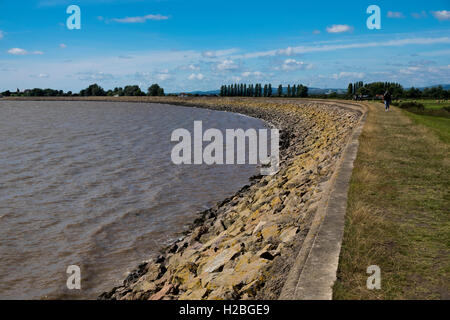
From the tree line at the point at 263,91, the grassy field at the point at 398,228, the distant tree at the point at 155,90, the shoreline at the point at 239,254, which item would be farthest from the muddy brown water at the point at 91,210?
the distant tree at the point at 155,90

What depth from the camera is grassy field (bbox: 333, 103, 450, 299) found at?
359cm

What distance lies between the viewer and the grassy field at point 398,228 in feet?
11.8

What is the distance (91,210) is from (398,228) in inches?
389

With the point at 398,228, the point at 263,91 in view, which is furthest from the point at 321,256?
the point at 263,91

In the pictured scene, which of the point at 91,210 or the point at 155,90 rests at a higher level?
the point at 155,90

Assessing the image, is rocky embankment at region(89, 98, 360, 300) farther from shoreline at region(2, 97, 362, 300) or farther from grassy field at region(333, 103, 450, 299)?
grassy field at region(333, 103, 450, 299)

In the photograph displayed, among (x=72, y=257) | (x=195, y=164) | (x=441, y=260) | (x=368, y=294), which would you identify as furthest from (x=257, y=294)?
(x=195, y=164)

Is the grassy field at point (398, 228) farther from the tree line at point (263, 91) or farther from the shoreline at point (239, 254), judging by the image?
the tree line at point (263, 91)

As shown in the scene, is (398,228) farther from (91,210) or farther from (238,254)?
(91,210)

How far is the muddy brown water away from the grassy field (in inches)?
202

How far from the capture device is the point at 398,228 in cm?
502

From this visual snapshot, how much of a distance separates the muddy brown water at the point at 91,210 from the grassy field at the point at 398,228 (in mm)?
5138

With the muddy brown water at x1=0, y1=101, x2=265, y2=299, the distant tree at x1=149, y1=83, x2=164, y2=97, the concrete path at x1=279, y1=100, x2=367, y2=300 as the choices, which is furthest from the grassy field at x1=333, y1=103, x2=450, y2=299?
the distant tree at x1=149, y1=83, x2=164, y2=97
